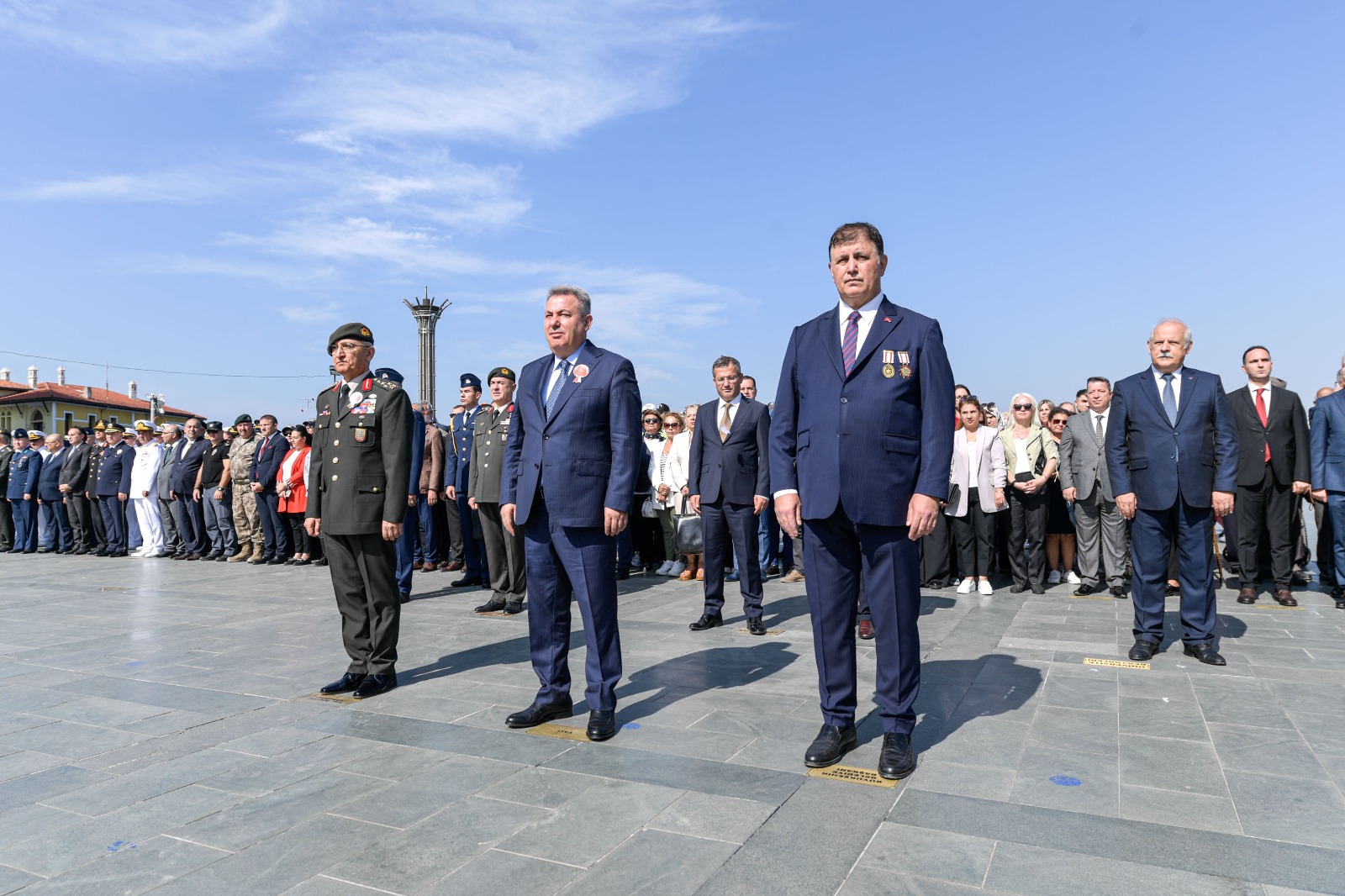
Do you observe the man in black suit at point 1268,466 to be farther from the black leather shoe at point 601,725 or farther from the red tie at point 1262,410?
the black leather shoe at point 601,725

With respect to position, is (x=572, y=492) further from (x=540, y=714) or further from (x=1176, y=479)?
(x=1176, y=479)

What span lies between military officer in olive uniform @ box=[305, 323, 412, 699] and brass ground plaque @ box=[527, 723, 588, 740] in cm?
130

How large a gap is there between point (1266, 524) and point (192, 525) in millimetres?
14560

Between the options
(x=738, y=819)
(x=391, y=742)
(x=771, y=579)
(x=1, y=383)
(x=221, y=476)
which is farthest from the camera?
(x=1, y=383)

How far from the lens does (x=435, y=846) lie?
284 centimetres

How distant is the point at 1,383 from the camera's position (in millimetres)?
64625

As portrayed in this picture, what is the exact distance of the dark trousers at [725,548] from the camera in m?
6.79

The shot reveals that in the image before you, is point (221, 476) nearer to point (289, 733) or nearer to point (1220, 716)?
point (289, 733)

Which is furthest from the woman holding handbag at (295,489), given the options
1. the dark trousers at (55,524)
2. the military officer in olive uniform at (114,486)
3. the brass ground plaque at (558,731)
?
the brass ground plaque at (558,731)

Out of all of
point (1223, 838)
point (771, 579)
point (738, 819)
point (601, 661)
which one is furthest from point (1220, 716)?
point (771, 579)

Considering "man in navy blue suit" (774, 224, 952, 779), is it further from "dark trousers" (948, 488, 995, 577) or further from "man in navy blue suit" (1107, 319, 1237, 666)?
"dark trousers" (948, 488, 995, 577)

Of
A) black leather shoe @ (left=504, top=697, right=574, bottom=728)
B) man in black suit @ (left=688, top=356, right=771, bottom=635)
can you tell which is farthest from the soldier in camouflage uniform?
black leather shoe @ (left=504, top=697, right=574, bottom=728)

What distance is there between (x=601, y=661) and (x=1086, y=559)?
6.53 metres

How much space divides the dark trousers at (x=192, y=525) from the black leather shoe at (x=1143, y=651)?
13131 mm
